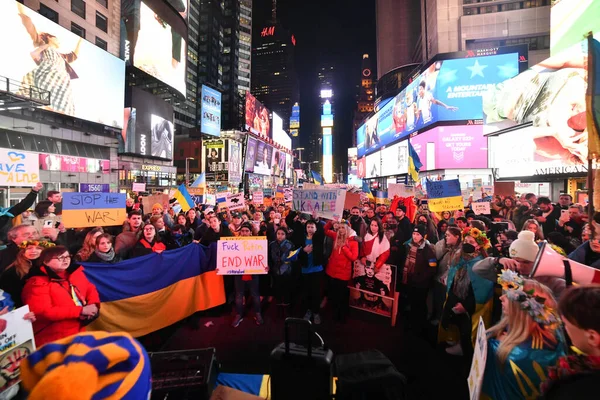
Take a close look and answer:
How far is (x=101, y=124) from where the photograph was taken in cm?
2755

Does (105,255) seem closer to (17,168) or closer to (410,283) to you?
(17,168)

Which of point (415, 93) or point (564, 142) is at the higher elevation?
point (415, 93)

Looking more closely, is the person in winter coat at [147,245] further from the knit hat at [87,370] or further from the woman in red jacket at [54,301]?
the knit hat at [87,370]

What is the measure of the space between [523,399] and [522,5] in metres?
62.0

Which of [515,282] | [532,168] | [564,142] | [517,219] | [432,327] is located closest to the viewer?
[515,282]

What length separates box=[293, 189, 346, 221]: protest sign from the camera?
6.64 m

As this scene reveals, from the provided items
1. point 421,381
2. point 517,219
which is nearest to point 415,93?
point 517,219

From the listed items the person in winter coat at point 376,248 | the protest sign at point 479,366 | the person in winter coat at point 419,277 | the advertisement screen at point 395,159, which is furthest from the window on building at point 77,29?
the advertisement screen at point 395,159

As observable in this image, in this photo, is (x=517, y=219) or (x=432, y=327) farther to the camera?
(x=517, y=219)

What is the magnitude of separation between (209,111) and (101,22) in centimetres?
1953

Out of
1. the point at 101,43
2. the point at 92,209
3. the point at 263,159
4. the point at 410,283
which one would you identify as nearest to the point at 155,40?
the point at 101,43

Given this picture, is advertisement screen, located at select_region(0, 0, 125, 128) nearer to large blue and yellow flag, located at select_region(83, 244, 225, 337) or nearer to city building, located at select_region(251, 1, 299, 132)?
large blue and yellow flag, located at select_region(83, 244, 225, 337)

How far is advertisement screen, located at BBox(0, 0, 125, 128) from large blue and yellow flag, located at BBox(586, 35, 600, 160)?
26.1 metres

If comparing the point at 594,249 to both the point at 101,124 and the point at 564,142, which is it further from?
the point at 101,124
